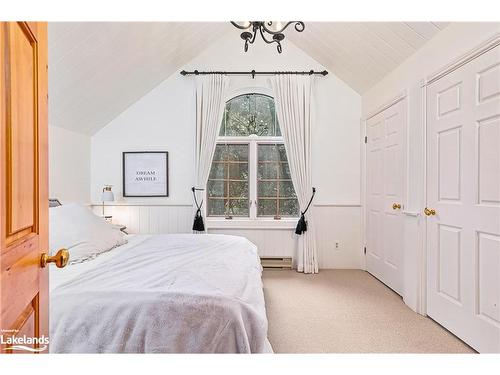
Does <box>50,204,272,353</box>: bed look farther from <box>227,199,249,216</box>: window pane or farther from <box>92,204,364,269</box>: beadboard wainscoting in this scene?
<box>227,199,249,216</box>: window pane

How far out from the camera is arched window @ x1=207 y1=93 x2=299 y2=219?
427 cm

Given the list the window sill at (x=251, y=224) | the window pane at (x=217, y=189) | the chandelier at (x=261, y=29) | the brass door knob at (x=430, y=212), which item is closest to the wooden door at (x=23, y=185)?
the chandelier at (x=261, y=29)

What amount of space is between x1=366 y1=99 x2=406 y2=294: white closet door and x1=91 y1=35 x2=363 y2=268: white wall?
0.96 feet

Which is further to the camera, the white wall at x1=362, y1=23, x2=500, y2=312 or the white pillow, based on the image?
the white wall at x1=362, y1=23, x2=500, y2=312

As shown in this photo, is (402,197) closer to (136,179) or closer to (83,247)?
(83,247)

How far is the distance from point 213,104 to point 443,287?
321 cm

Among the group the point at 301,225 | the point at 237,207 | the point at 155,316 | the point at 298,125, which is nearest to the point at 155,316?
the point at 155,316

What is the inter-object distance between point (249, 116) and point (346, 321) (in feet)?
9.32

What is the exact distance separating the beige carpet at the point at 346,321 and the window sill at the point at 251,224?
2.55 feet

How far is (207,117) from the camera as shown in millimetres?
4082

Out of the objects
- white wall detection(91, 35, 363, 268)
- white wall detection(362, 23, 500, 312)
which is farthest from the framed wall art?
white wall detection(362, 23, 500, 312)

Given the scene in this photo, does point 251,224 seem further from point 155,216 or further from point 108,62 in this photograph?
point 108,62

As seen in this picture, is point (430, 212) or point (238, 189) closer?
point (430, 212)

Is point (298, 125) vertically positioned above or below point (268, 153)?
above
